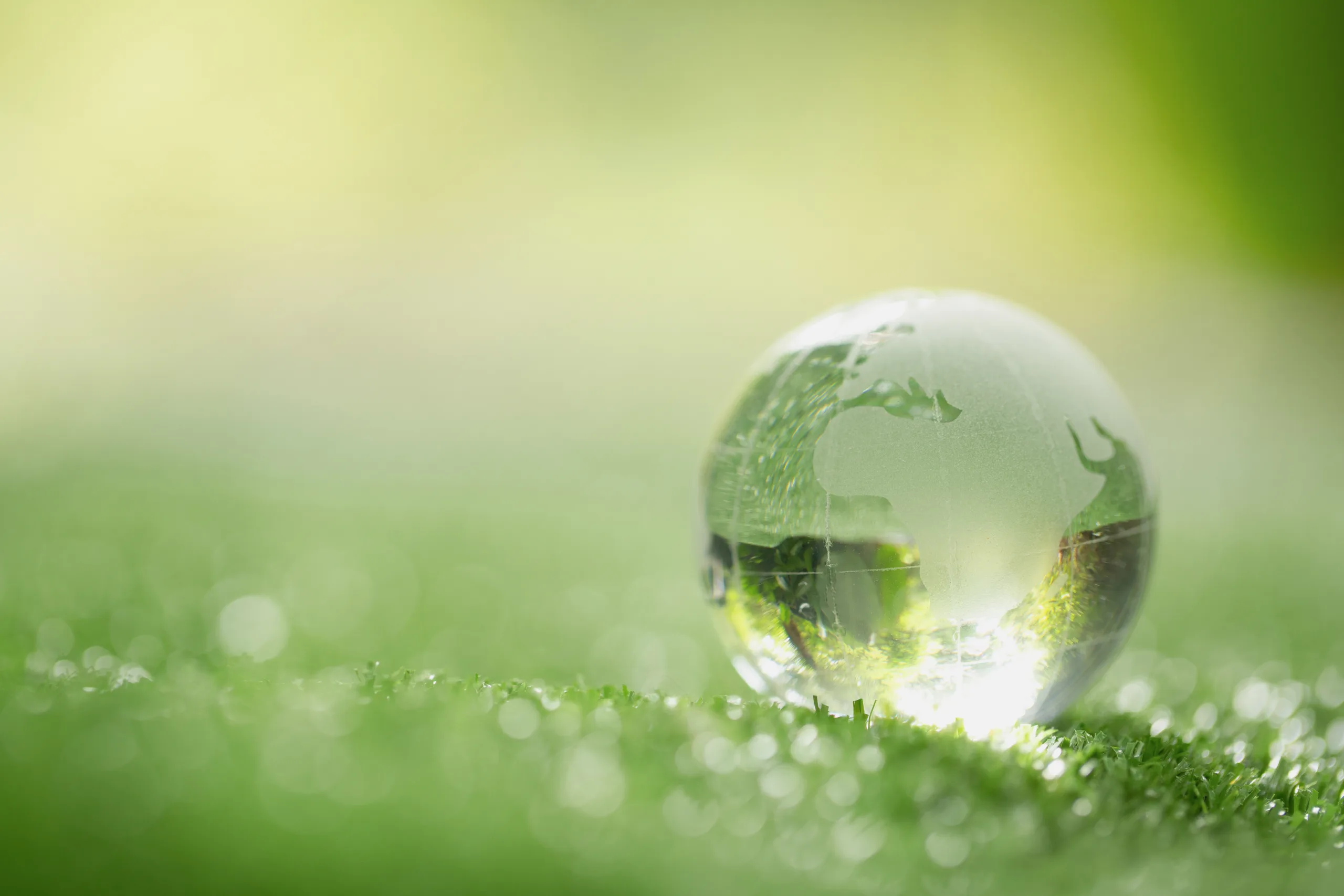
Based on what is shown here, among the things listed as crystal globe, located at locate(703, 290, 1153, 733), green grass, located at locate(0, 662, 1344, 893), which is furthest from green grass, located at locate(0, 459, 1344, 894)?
crystal globe, located at locate(703, 290, 1153, 733)

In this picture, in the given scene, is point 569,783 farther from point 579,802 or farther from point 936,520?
point 936,520

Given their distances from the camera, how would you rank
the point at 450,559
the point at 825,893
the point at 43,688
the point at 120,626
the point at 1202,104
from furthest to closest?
the point at 1202,104
the point at 450,559
the point at 120,626
the point at 43,688
the point at 825,893

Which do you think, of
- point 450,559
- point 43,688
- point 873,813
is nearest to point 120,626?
point 43,688

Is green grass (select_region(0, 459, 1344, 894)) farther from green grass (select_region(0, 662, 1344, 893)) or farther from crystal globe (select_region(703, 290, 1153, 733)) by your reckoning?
crystal globe (select_region(703, 290, 1153, 733))

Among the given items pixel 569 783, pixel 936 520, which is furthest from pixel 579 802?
pixel 936 520

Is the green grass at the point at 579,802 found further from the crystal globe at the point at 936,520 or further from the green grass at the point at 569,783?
the crystal globe at the point at 936,520

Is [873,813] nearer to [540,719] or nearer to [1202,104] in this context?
[540,719]

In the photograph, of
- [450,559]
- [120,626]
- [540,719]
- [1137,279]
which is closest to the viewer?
[540,719]
